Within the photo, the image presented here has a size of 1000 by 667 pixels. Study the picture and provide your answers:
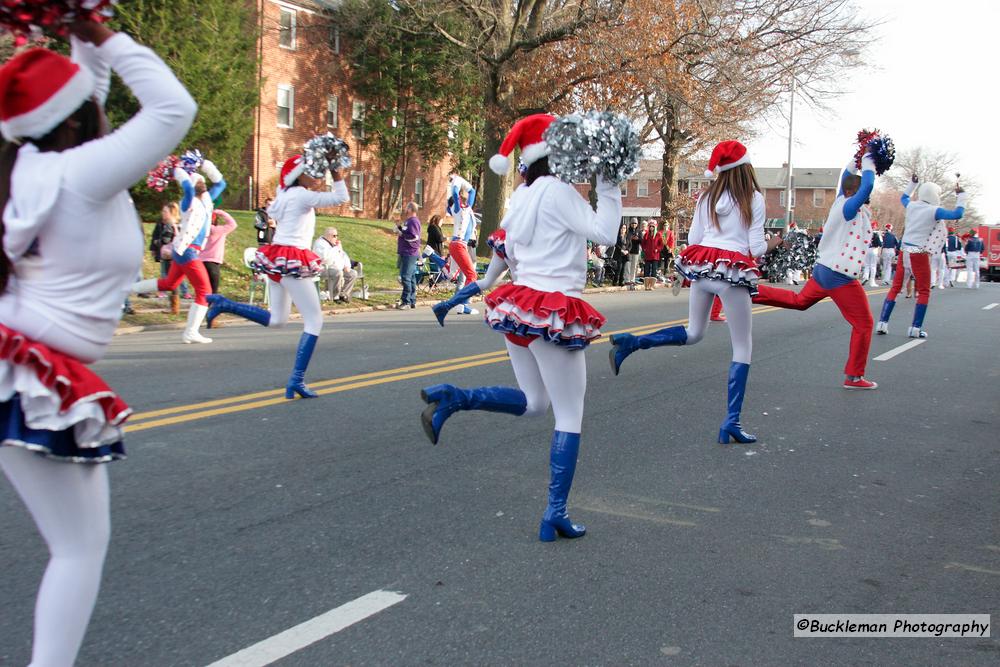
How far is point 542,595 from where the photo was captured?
12.8ft

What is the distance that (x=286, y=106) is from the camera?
3541 cm

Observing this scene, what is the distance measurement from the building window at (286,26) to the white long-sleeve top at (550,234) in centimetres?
3231

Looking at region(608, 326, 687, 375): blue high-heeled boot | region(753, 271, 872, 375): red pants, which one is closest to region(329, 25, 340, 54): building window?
region(753, 271, 872, 375): red pants

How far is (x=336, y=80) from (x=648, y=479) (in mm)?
34196

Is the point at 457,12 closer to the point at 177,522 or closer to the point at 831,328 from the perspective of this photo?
the point at 831,328

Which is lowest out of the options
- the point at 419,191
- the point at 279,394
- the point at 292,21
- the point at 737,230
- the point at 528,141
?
the point at 279,394

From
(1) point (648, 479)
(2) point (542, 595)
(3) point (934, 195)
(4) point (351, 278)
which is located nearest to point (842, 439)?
(1) point (648, 479)

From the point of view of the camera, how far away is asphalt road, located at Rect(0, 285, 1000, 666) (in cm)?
351

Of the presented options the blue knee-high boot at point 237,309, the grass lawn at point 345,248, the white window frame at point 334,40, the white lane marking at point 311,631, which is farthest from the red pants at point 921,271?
the white window frame at point 334,40

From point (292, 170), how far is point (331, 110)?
31232 mm

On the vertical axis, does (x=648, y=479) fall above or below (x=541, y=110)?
below

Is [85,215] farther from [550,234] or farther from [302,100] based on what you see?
[302,100]

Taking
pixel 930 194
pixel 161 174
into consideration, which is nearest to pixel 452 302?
pixel 161 174

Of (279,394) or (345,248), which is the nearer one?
(279,394)
